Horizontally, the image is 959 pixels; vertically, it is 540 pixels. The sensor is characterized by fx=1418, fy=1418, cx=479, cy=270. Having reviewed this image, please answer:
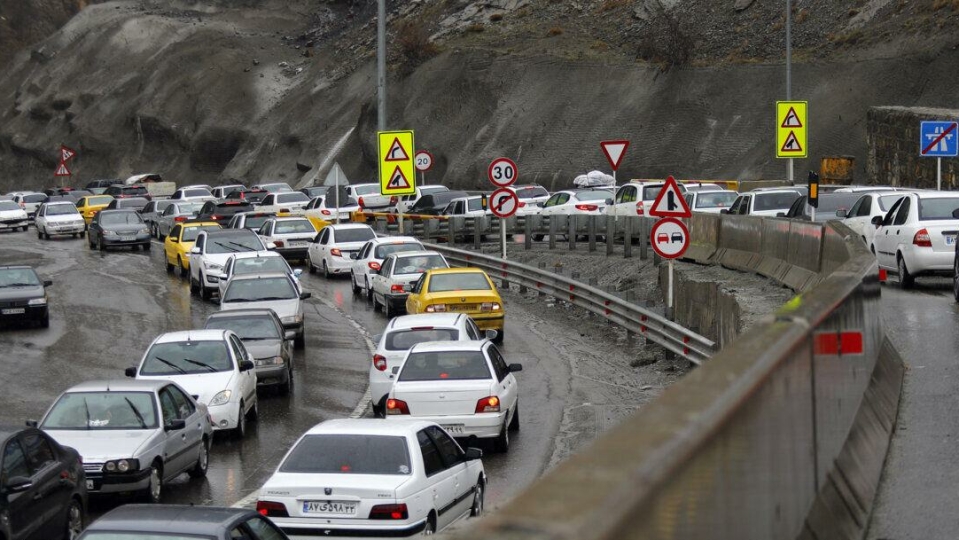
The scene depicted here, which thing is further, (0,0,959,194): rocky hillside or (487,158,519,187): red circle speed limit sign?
(0,0,959,194): rocky hillside

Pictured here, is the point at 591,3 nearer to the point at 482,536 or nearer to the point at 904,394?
the point at 904,394

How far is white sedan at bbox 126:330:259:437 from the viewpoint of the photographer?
18469mm

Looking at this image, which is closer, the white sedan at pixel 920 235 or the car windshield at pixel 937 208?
the white sedan at pixel 920 235

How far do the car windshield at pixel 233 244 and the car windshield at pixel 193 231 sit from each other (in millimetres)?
3755

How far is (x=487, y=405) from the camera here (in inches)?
658

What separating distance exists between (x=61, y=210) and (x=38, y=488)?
48.1 metres

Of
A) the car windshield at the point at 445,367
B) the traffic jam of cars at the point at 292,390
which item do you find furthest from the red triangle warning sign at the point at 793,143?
the car windshield at the point at 445,367

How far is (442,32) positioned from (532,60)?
11518mm

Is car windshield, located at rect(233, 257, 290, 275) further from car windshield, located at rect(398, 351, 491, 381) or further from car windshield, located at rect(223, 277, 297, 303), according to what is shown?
car windshield, located at rect(398, 351, 491, 381)

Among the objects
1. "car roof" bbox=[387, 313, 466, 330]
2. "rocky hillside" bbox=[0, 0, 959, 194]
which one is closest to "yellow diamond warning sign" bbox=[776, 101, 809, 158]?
"car roof" bbox=[387, 313, 466, 330]

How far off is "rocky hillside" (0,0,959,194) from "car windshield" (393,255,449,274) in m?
29.8

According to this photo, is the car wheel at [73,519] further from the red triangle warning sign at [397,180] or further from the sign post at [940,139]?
the sign post at [940,139]

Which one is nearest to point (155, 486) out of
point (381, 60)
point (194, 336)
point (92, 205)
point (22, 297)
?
point (194, 336)

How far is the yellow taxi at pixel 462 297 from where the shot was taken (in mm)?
26688
